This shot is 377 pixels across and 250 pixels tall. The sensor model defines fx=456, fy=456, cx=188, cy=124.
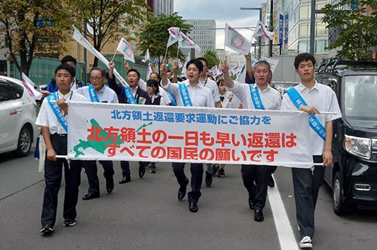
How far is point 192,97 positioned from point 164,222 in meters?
1.64

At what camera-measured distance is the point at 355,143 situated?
521 cm

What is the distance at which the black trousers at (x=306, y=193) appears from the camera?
14.7 ft

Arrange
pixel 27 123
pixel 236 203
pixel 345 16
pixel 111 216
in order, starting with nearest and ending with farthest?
1. pixel 111 216
2. pixel 236 203
3. pixel 27 123
4. pixel 345 16

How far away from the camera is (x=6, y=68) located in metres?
27.8

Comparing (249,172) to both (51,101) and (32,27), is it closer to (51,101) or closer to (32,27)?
(51,101)

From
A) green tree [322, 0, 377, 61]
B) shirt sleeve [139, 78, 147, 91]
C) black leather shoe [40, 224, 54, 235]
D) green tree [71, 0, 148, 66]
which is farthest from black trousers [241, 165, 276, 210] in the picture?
green tree [71, 0, 148, 66]

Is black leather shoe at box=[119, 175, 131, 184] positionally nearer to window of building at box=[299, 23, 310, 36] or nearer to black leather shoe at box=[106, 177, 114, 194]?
black leather shoe at box=[106, 177, 114, 194]

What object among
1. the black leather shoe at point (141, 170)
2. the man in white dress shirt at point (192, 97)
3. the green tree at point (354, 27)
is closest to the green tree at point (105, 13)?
the green tree at point (354, 27)

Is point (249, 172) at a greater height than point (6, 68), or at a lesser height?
lesser

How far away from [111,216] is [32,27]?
Result: 40.1 feet

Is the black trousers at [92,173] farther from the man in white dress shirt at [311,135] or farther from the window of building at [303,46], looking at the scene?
the window of building at [303,46]

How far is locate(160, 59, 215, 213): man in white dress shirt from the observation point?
5687 millimetres

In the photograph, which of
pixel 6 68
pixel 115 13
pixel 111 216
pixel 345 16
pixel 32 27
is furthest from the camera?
pixel 6 68

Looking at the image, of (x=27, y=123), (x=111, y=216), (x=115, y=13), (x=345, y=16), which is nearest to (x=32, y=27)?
(x=115, y=13)
